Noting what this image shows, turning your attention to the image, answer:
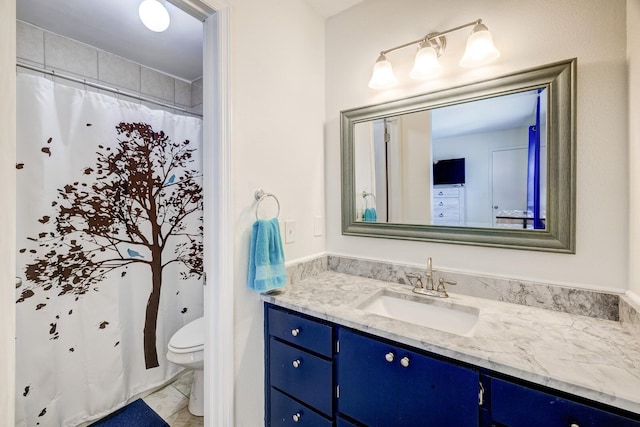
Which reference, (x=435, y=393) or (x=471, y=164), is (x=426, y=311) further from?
(x=471, y=164)

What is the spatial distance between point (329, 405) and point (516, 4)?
72.6 inches

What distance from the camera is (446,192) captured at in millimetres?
1335

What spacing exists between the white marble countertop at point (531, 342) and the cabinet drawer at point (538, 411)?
4 centimetres

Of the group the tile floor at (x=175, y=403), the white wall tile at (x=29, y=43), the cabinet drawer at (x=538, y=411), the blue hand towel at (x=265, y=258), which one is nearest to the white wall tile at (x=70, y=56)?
the white wall tile at (x=29, y=43)

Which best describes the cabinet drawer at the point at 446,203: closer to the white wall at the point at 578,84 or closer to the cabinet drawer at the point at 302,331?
the white wall at the point at 578,84

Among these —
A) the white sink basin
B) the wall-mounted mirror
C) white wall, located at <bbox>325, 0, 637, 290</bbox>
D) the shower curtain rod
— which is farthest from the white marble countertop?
the shower curtain rod

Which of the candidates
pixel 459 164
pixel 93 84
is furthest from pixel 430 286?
pixel 93 84

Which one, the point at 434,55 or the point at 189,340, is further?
the point at 189,340

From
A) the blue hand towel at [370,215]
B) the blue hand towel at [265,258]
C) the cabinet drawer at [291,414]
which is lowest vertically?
the cabinet drawer at [291,414]

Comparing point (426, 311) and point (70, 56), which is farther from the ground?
point (70, 56)

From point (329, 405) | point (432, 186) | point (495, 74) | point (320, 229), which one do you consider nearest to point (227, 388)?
point (329, 405)

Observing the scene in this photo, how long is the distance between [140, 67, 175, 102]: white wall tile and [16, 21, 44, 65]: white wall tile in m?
0.58

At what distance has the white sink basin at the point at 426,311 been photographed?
1144 millimetres

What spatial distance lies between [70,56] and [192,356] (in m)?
2.13
